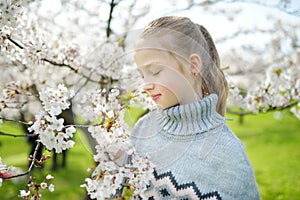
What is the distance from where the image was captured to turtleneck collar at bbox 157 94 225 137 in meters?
1.03

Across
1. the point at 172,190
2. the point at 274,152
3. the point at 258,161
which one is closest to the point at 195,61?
the point at 172,190

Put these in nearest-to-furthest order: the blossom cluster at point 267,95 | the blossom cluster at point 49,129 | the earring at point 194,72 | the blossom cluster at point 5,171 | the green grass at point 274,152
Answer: the blossom cluster at point 49,129
the blossom cluster at point 5,171
the earring at point 194,72
the blossom cluster at point 267,95
the green grass at point 274,152

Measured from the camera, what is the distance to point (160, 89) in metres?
1.00

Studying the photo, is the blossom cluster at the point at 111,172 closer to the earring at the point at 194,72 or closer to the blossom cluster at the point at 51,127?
the blossom cluster at the point at 51,127

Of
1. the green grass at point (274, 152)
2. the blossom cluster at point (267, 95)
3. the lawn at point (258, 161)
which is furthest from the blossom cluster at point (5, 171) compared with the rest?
the green grass at point (274, 152)

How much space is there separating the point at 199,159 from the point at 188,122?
12 centimetres

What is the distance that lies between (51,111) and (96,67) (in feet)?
2.60

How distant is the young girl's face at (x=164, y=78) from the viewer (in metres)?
0.95

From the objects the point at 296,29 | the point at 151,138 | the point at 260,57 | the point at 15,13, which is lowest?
the point at 260,57

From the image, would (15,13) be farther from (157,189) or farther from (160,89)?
(157,189)

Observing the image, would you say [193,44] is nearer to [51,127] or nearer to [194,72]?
[194,72]

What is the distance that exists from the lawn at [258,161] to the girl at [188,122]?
9.41ft

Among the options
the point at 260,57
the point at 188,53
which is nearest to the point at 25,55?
the point at 188,53

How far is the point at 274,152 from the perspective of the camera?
6.37 metres
